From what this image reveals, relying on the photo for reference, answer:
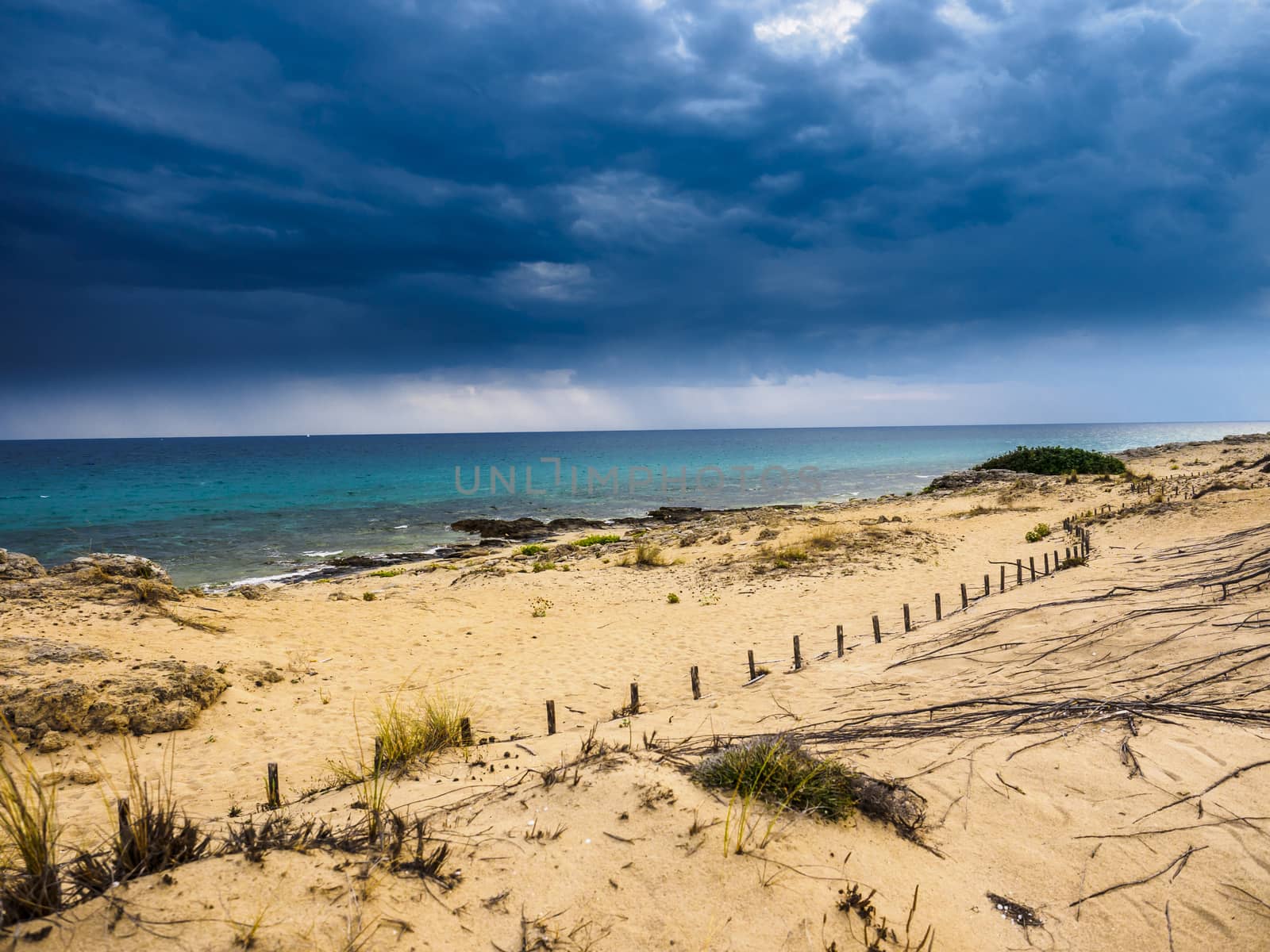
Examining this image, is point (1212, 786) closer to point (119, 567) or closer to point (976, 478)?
point (119, 567)

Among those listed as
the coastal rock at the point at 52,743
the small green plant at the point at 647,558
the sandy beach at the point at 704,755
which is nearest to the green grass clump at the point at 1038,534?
the sandy beach at the point at 704,755

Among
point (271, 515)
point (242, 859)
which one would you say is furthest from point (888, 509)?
point (271, 515)

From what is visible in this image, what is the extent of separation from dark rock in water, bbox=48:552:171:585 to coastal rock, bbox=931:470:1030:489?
42574 mm

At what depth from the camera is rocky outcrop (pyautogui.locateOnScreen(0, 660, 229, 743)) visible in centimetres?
785

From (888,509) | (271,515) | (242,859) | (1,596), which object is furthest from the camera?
(271,515)

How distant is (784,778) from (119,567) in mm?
16715

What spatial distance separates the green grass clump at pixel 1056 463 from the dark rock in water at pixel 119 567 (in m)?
47.4

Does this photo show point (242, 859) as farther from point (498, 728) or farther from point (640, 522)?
point (640, 522)

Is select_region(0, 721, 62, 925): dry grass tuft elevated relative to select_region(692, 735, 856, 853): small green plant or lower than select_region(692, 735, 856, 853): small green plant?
elevated

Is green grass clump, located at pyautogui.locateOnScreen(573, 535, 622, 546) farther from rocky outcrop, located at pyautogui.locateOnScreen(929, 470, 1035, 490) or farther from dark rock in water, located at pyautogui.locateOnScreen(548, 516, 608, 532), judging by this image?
rocky outcrop, located at pyautogui.locateOnScreen(929, 470, 1035, 490)

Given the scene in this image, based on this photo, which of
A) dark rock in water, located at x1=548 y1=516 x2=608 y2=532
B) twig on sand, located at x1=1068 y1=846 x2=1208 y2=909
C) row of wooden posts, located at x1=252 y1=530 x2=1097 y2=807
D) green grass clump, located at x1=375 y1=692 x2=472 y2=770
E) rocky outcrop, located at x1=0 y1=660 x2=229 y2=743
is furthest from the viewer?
dark rock in water, located at x1=548 y1=516 x2=608 y2=532

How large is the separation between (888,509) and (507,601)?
78.6 feet

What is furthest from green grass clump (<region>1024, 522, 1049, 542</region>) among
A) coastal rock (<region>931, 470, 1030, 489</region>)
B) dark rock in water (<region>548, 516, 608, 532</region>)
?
dark rock in water (<region>548, 516, 608, 532</region>)

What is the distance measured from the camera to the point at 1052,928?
360cm
